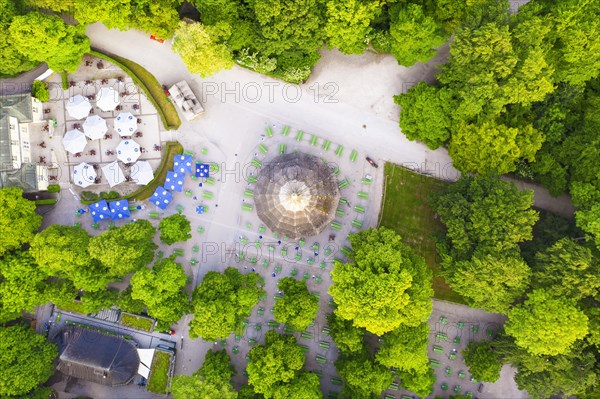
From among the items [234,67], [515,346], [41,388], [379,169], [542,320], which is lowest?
[41,388]

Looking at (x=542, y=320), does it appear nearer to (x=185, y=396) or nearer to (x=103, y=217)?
(x=185, y=396)

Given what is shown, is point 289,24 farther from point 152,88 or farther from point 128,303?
point 128,303

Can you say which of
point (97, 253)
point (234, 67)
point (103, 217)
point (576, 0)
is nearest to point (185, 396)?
point (97, 253)

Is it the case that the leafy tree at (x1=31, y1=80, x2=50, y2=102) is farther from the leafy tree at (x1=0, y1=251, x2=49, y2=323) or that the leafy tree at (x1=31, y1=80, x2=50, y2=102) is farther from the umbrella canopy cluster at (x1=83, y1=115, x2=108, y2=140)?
the leafy tree at (x1=0, y1=251, x2=49, y2=323)

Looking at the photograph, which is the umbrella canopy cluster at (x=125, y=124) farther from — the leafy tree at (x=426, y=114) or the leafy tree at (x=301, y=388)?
the leafy tree at (x=301, y=388)

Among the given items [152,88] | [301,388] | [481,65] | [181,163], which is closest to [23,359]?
[181,163]

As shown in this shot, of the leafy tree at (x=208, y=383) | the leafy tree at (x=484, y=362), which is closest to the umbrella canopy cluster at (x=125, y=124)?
the leafy tree at (x=208, y=383)
